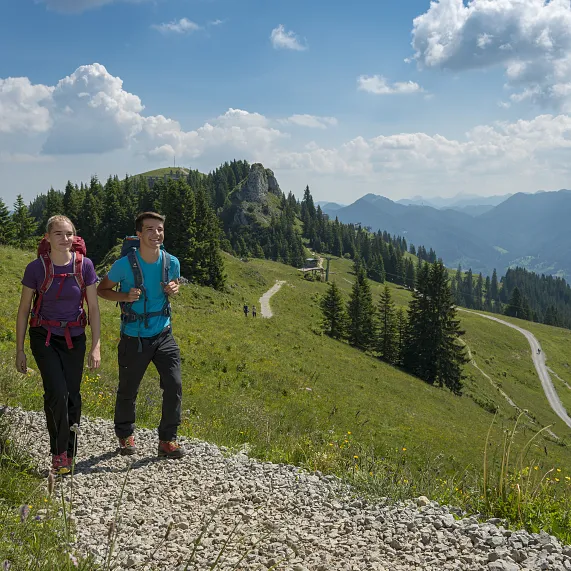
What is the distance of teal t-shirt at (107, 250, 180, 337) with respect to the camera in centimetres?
626

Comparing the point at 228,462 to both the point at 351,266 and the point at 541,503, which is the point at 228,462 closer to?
the point at 541,503

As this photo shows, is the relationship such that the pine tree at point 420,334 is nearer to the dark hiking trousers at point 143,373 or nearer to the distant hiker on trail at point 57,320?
the dark hiking trousers at point 143,373

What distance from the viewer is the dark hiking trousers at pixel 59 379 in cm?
562

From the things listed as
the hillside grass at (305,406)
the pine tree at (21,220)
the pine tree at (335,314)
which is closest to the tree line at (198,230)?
the pine tree at (21,220)

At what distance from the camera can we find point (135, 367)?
20.8 feet

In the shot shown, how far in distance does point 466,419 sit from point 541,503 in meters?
28.6

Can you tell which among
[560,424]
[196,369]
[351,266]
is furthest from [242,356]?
[351,266]

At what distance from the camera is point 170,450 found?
6434 millimetres

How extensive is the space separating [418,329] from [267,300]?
2136 cm

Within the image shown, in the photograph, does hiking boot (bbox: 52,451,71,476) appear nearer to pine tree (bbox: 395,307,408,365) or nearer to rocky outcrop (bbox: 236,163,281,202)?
pine tree (bbox: 395,307,408,365)

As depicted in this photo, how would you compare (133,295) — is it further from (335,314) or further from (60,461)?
(335,314)

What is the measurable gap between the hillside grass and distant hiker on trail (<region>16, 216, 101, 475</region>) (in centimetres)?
132

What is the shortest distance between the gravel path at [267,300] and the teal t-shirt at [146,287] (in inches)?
1672

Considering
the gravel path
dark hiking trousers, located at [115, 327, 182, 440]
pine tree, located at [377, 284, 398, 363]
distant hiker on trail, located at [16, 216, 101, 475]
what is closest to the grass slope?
dark hiking trousers, located at [115, 327, 182, 440]
